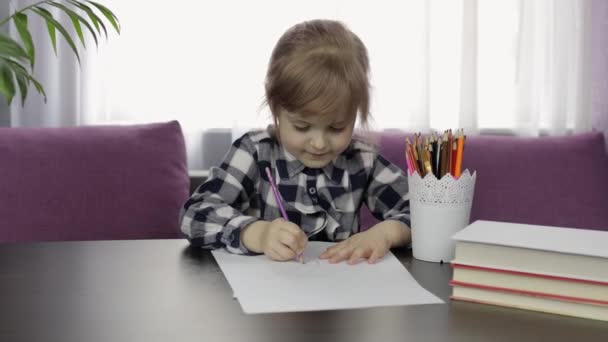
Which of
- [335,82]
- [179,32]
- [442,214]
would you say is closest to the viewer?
[442,214]

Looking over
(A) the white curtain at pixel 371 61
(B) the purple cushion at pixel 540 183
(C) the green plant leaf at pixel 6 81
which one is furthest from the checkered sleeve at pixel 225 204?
(A) the white curtain at pixel 371 61

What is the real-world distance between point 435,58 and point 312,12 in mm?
433

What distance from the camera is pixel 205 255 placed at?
3.53 feet

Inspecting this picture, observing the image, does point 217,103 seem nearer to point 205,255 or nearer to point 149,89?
point 149,89

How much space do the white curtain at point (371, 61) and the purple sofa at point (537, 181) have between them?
445mm

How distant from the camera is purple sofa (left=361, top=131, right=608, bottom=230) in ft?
5.96

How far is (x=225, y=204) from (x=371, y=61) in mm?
1176

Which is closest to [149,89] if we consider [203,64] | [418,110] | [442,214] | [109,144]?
[203,64]

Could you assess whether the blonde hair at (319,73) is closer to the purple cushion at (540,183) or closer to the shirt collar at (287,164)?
the shirt collar at (287,164)

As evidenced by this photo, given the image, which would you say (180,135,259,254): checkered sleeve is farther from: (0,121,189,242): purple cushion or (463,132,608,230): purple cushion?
(463,132,608,230): purple cushion

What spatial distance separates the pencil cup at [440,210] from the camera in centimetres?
103

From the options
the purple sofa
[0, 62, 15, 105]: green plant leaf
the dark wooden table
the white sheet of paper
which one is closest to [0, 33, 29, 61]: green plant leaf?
[0, 62, 15, 105]: green plant leaf

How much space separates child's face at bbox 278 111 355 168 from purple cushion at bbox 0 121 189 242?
0.66 metres

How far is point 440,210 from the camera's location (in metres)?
1.03
